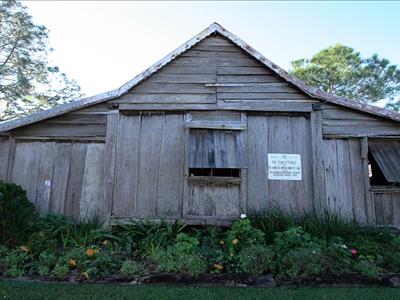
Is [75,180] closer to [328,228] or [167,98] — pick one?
[167,98]

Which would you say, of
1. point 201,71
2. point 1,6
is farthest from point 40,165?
point 1,6

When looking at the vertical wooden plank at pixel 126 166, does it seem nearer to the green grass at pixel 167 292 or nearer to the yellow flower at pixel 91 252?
the yellow flower at pixel 91 252

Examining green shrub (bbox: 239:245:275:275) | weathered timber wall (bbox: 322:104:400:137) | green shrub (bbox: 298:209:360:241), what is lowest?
green shrub (bbox: 239:245:275:275)

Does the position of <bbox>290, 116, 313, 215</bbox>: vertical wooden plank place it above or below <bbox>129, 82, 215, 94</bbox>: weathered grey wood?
below

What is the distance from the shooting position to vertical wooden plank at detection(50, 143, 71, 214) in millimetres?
7648

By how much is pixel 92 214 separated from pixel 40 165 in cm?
187

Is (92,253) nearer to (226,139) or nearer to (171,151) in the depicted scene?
(171,151)

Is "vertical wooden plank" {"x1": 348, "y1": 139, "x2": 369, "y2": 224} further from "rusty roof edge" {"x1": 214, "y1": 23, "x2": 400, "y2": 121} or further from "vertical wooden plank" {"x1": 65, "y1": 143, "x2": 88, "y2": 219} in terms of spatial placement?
"vertical wooden plank" {"x1": 65, "y1": 143, "x2": 88, "y2": 219}

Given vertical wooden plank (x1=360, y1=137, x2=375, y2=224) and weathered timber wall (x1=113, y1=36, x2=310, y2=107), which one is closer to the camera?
vertical wooden plank (x1=360, y1=137, x2=375, y2=224)

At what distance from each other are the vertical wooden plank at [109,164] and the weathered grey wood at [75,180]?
0.66 meters

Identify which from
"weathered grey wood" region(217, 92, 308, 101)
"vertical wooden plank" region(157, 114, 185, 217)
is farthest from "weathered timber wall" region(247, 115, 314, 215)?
"vertical wooden plank" region(157, 114, 185, 217)

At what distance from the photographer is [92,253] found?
525cm

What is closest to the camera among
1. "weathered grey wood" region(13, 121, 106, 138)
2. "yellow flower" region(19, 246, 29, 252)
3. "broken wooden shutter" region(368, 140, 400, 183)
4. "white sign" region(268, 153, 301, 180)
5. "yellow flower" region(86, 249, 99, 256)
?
"yellow flower" region(86, 249, 99, 256)

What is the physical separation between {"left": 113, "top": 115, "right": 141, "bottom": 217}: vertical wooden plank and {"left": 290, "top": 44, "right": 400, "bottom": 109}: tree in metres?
19.5
